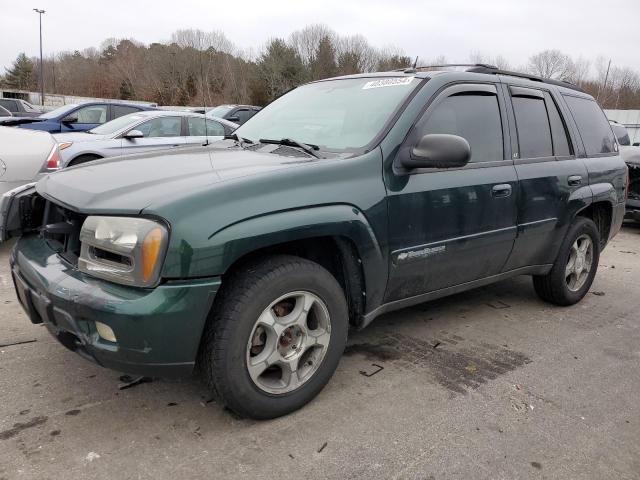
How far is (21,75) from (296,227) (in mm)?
92724

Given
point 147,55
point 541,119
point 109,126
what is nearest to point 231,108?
point 109,126

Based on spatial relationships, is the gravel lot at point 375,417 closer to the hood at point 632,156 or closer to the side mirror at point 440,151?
the side mirror at point 440,151

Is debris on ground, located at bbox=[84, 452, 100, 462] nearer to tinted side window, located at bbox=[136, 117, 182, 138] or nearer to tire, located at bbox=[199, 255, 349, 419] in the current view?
tire, located at bbox=[199, 255, 349, 419]

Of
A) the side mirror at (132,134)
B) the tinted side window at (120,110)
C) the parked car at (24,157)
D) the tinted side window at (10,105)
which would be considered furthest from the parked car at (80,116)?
the tinted side window at (10,105)

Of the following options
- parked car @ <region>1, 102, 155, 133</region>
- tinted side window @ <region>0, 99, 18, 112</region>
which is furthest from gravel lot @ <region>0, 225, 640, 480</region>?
tinted side window @ <region>0, 99, 18, 112</region>

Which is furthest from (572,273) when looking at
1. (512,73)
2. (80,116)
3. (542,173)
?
(80,116)

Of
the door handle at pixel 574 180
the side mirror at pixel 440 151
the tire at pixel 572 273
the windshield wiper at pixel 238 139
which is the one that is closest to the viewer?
the side mirror at pixel 440 151

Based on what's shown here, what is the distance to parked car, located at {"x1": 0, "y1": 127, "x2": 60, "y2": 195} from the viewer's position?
16.2 feet

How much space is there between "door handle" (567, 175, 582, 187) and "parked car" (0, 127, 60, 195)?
15.9 feet

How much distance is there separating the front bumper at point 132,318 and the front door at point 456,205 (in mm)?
1181

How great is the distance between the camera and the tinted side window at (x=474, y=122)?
318 centimetres

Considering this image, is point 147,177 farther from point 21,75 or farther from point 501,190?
point 21,75

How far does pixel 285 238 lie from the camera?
2385 millimetres

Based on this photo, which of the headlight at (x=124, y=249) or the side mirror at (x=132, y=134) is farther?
the side mirror at (x=132, y=134)
